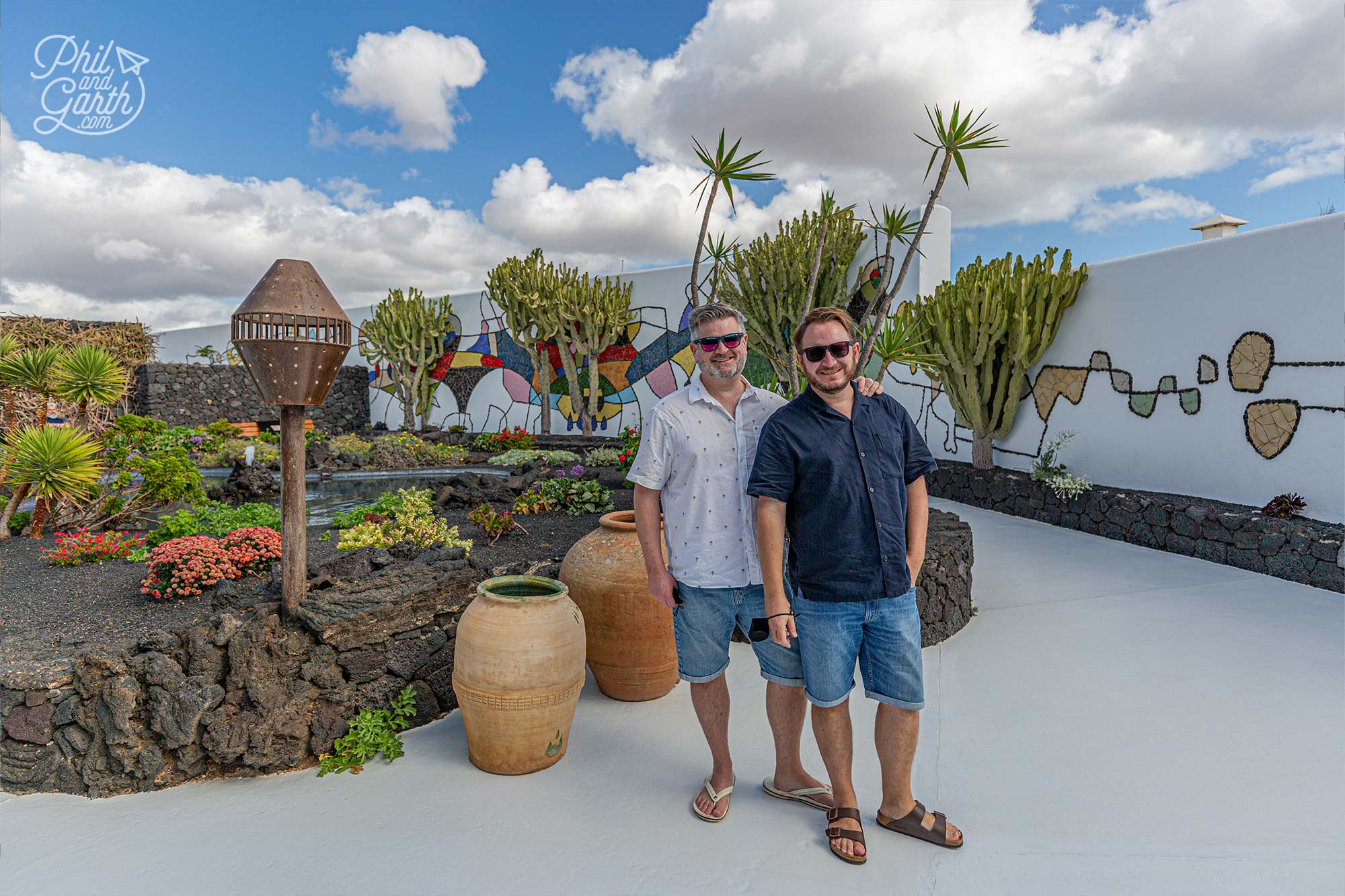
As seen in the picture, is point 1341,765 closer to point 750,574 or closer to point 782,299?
point 750,574

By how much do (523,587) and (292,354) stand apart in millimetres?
1467

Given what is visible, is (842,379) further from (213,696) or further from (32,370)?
(32,370)

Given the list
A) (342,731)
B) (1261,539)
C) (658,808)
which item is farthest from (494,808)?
(1261,539)

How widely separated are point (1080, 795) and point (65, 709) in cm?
385

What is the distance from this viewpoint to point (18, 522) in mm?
5637

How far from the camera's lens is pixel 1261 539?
5527 millimetres

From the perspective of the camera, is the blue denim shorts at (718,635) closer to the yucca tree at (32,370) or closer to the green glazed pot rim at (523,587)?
the green glazed pot rim at (523,587)

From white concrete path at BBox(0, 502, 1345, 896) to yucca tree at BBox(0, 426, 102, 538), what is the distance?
3532 mm

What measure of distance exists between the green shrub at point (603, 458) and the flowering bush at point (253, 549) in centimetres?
580

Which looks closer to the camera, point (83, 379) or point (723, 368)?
point (723, 368)

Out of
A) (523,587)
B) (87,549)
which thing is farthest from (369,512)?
(523,587)

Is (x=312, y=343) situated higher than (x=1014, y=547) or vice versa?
(x=312, y=343)

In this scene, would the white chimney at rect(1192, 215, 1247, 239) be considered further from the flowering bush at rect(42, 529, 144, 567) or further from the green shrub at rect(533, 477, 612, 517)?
the flowering bush at rect(42, 529, 144, 567)

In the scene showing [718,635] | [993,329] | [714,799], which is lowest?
[714,799]
